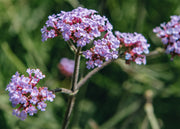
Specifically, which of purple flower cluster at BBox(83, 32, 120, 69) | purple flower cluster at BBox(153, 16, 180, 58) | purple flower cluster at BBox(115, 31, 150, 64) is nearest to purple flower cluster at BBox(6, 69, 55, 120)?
purple flower cluster at BBox(83, 32, 120, 69)

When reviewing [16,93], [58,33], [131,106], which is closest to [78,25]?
[58,33]

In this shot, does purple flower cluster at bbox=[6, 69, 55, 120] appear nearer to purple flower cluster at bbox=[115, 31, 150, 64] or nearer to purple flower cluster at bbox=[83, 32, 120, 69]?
purple flower cluster at bbox=[83, 32, 120, 69]

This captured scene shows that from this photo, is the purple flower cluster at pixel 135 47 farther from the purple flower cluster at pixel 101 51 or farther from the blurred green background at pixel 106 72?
the blurred green background at pixel 106 72

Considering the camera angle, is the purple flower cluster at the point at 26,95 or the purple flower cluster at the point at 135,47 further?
the purple flower cluster at the point at 135,47

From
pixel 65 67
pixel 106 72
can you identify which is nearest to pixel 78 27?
pixel 65 67


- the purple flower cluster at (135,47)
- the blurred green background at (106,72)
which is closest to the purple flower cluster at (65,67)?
the blurred green background at (106,72)

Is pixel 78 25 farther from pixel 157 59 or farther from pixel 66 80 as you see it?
pixel 157 59

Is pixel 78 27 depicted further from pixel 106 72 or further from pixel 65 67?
pixel 106 72
